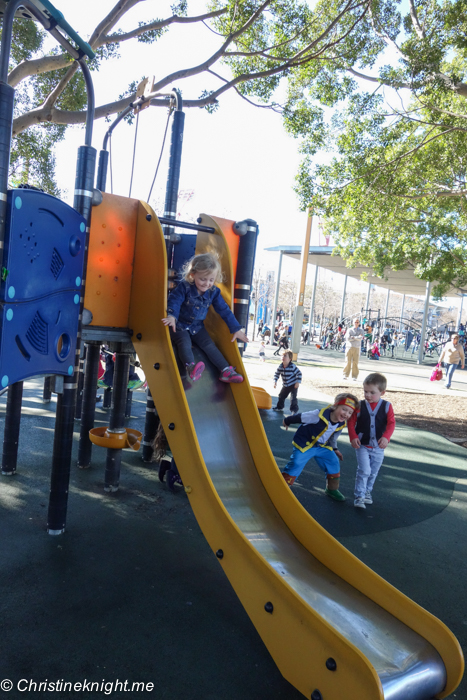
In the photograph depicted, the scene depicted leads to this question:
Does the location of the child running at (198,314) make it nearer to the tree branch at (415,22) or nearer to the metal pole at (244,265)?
the metal pole at (244,265)

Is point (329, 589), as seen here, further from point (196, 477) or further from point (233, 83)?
point (233, 83)

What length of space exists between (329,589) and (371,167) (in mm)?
8907

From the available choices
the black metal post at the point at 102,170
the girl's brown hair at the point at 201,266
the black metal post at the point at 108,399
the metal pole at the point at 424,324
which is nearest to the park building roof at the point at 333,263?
the metal pole at the point at 424,324

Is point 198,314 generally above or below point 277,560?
above

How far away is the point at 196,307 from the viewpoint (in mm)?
4195

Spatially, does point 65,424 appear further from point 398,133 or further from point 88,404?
point 398,133

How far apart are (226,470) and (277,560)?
32.5 inches

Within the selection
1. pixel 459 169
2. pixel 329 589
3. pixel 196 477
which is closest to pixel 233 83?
pixel 459 169

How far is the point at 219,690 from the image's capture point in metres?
2.16

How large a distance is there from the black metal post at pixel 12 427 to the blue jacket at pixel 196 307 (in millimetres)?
1648

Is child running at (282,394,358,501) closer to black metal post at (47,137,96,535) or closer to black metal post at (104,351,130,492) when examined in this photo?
black metal post at (104,351,130,492)

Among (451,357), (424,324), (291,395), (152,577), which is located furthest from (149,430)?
(424,324)

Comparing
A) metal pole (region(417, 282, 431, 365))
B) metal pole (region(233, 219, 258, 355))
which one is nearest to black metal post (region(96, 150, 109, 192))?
metal pole (region(233, 219, 258, 355))

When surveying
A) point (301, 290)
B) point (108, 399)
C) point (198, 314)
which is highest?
point (301, 290)
